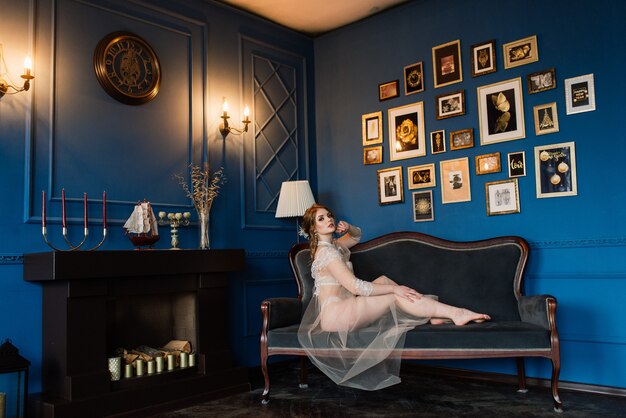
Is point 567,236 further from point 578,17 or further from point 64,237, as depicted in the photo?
point 64,237

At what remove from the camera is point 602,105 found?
11.4 ft

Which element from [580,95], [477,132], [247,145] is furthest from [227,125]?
[580,95]

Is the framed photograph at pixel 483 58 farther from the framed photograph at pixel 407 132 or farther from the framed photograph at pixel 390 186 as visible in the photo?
the framed photograph at pixel 390 186

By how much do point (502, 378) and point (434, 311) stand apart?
2.86ft

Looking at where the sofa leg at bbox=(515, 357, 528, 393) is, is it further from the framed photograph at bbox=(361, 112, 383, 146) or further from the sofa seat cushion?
the framed photograph at bbox=(361, 112, 383, 146)

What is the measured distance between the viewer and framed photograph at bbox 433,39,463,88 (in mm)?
4176

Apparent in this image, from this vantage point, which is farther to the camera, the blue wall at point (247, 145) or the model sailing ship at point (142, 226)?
the model sailing ship at point (142, 226)

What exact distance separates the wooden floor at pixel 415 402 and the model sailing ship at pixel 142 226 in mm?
1044

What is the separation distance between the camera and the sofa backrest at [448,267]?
3598 millimetres

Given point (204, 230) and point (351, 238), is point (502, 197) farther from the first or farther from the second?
point (204, 230)

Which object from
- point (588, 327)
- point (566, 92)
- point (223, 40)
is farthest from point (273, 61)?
point (588, 327)

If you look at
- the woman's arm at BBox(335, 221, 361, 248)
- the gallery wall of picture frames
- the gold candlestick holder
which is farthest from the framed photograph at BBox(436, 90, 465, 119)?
the gold candlestick holder

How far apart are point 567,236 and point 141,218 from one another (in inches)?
Answer: 108

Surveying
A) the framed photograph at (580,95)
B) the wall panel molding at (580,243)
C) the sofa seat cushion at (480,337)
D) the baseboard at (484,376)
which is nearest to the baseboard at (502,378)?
the baseboard at (484,376)
